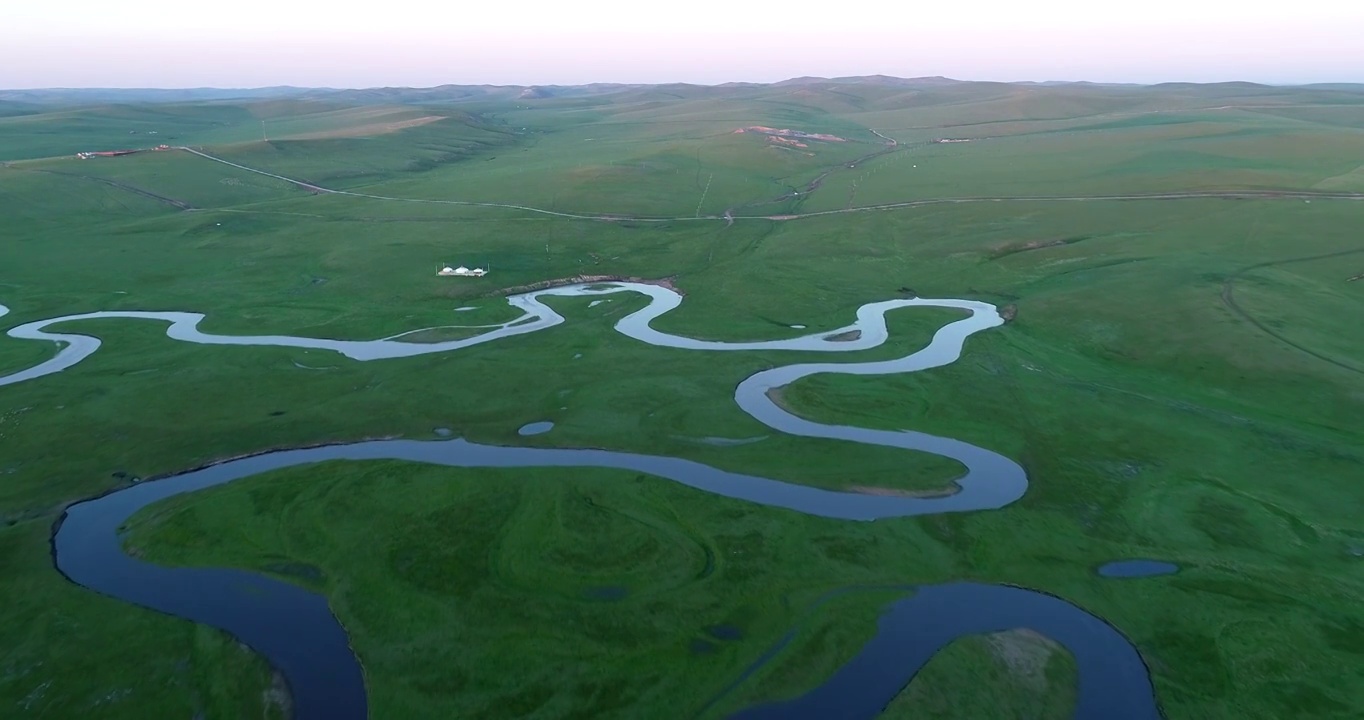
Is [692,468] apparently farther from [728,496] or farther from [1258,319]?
[1258,319]

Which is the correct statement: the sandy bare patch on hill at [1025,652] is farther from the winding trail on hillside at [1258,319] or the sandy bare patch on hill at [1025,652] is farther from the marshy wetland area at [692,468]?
the winding trail on hillside at [1258,319]

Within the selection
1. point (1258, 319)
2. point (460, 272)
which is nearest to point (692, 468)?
point (460, 272)

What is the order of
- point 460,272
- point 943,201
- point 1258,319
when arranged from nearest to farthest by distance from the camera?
1. point 1258,319
2. point 460,272
3. point 943,201

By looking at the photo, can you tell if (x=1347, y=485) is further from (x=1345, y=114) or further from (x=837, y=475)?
(x=1345, y=114)

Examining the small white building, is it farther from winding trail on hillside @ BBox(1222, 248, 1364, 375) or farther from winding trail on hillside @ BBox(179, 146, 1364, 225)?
winding trail on hillside @ BBox(1222, 248, 1364, 375)

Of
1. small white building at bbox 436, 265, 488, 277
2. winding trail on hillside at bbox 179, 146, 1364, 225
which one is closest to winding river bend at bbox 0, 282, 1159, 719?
small white building at bbox 436, 265, 488, 277

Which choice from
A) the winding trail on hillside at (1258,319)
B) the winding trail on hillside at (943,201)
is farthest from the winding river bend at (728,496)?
the winding trail on hillside at (943,201)

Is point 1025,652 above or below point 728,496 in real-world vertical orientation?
below
